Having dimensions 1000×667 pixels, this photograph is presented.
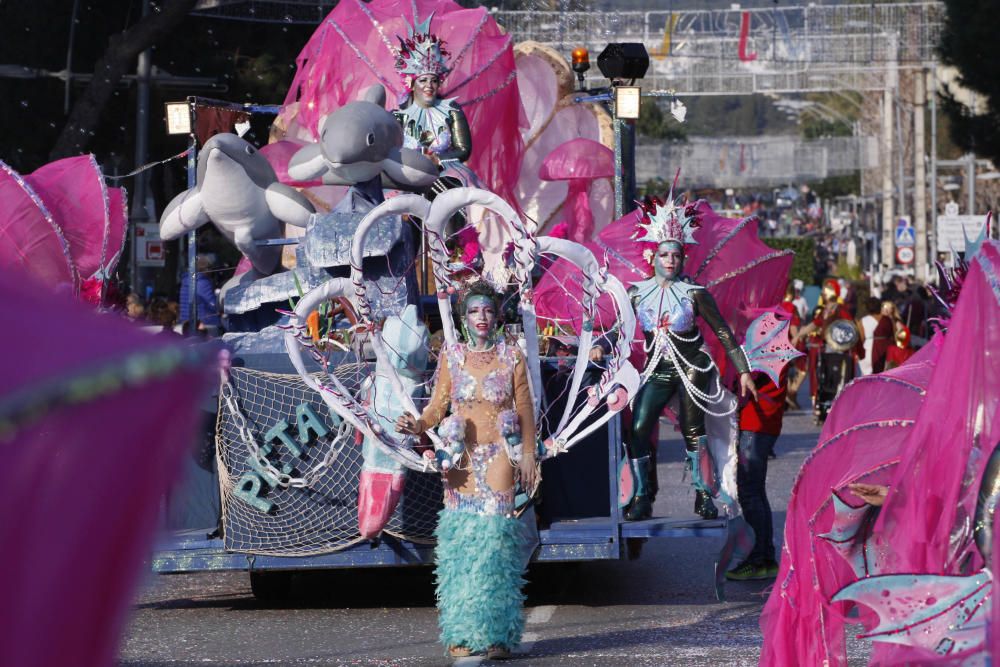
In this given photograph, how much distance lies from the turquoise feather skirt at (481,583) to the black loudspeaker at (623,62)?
14.6ft

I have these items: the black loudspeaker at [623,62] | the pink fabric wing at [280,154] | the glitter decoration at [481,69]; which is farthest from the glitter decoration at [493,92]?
the black loudspeaker at [623,62]

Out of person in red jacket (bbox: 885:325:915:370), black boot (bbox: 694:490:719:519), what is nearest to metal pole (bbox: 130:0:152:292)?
person in red jacket (bbox: 885:325:915:370)

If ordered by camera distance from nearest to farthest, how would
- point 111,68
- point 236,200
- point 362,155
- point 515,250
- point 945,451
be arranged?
1. point 945,451
2. point 515,250
3. point 362,155
4. point 236,200
5. point 111,68

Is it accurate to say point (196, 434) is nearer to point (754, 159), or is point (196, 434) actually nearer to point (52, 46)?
point (52, 46)

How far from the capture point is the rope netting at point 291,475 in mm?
8617

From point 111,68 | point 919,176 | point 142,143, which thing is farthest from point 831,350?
point 919,176

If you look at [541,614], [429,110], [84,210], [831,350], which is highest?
[429,110]

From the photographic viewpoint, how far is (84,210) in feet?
32.0

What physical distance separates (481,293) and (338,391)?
116cm

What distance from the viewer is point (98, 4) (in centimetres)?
2794

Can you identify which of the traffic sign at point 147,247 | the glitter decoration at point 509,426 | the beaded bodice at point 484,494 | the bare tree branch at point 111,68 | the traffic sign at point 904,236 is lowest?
the beaded bodice at point 484,494

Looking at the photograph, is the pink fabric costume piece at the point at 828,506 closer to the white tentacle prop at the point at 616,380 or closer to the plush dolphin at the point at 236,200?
the white tentacle prop at the point at 616,380

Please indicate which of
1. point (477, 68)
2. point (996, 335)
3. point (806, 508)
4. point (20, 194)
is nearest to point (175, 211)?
point (20, 194)

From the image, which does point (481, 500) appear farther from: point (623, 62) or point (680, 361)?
point (623, 62)
